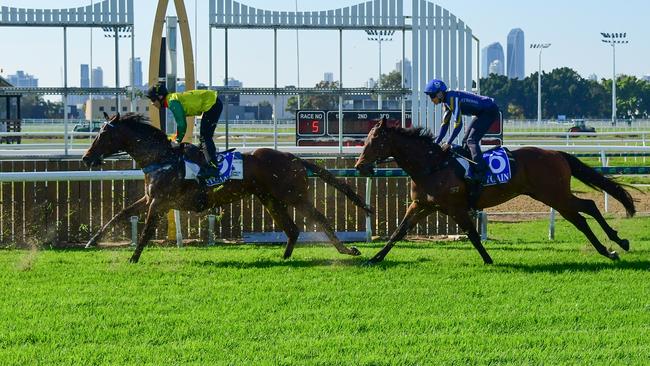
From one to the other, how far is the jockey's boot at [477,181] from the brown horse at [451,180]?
0.05m

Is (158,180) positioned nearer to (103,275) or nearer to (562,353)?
(103,275)

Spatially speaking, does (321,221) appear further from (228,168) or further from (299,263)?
(228,168)

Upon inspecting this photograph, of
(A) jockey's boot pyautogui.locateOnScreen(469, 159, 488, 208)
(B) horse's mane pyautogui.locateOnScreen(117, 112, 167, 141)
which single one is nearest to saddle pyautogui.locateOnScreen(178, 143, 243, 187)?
(B) horse's mane pyautogui.locateOnScreen(117, 112, 167, 141)

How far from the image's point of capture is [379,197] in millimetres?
12750

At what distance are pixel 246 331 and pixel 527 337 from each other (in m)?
1.63

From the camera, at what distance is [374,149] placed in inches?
376

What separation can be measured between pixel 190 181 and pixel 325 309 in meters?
3.47

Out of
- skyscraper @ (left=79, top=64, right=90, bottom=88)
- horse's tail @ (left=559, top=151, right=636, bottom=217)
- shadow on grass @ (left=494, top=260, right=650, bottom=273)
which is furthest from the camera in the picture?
skyscraper @ (left=79, top=64, right=90, bottom=88)

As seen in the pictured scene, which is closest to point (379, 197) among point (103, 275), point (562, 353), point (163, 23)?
point (163, 23)

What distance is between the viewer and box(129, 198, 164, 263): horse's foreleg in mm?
9555

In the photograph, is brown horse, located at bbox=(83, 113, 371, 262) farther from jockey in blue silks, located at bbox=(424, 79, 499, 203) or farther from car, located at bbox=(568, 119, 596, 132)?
car, located at bbox=(568, 119, 596, 132)

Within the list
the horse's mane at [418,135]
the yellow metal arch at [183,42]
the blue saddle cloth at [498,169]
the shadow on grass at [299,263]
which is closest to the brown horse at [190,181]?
the shadow on grass at [299,263]

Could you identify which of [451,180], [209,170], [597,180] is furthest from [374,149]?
[597,180]

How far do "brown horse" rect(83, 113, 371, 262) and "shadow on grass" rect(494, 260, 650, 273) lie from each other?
169cm
